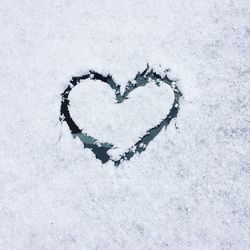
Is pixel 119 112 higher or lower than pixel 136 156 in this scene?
higher

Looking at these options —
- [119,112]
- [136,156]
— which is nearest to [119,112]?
[119,112]

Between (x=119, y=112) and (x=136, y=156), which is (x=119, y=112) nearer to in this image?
(x=119, y=112)

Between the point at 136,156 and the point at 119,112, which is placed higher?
the point at 119,112
